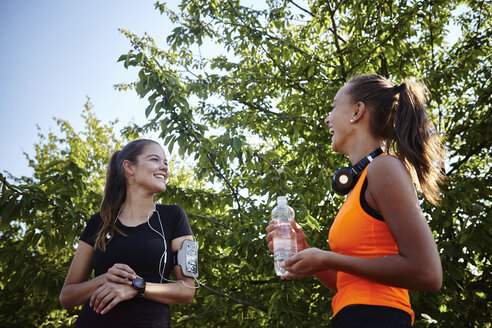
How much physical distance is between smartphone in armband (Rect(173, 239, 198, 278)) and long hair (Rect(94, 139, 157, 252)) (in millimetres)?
376

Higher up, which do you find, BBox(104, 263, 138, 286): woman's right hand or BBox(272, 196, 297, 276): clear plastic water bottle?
BBox(272, 196, 297, 276): clear plastic water bottle

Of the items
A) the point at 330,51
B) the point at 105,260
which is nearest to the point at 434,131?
the point at 105,260

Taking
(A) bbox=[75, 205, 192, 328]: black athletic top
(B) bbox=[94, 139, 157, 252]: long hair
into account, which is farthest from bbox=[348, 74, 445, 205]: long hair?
(B) bbox=[94, 139, 157, 252]: long hair

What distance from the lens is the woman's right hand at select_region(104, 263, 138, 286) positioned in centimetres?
207

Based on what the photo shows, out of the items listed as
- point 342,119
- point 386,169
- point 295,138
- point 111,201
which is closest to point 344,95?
point 342,119

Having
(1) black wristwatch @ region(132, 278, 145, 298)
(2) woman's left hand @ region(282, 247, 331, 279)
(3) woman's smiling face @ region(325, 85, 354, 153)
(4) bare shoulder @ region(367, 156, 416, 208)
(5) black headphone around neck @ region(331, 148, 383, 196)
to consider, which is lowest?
(1) black wristwatch @ region(132, 278, 145, 298)

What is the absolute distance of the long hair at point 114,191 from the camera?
244 centimetres

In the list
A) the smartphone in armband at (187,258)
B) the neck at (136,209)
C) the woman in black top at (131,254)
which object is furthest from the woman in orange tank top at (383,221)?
the neck at (136,209)

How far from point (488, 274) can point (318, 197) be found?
2406 millimetres

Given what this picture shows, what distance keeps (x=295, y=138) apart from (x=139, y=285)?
14.3ft

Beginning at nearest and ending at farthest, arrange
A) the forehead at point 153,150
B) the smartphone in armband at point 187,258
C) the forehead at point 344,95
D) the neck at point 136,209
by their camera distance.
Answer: the forehead at point 344,95, the smartphone in armband at point 187,258, the neck at point 136,209, the forehead at point 153,150

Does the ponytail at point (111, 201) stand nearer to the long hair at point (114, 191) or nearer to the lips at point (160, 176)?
the long hair at point (114, 191)

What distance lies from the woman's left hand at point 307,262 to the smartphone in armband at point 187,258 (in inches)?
37.0

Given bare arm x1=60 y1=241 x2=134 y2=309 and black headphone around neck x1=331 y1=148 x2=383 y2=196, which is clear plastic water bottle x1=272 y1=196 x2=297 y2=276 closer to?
black headphone around neck x1=331 y1=148 x2=383 y2=196
